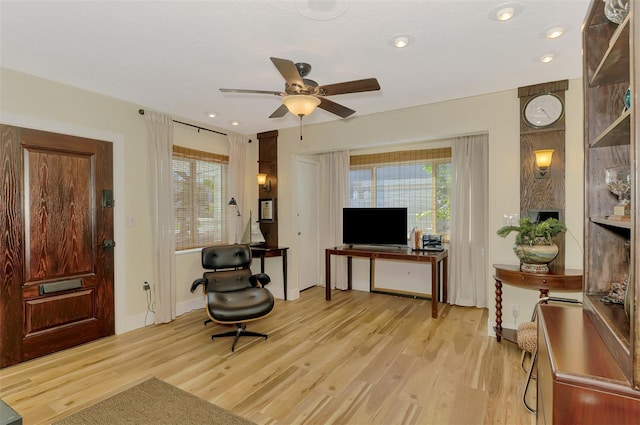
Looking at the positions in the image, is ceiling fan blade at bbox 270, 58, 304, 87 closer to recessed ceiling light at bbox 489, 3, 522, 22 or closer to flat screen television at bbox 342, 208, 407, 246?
recessed ceiling light at bbox 489, 3, 522, 22

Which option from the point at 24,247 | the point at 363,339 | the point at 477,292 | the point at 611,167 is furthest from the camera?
the point at 477,292

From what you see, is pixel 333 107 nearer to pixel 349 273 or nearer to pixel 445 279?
pixel 445 279

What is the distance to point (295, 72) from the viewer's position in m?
2.16

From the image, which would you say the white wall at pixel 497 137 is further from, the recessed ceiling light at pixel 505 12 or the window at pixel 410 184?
the recessed ceiling light at pixel 505 12

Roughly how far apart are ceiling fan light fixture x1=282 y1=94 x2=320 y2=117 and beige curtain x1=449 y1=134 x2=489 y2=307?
279cm

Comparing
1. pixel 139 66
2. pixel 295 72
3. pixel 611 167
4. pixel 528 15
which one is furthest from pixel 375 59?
pixel 139 66

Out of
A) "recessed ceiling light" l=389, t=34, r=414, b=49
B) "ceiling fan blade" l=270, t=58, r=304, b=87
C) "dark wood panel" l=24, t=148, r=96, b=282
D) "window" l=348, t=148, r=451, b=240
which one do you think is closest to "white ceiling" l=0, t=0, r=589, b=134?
"recessed ceiling light" l=389, t=34, r=414, b=49

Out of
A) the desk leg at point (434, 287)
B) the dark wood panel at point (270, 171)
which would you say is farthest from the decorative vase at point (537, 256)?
the dark wood panel at point (270, 171)

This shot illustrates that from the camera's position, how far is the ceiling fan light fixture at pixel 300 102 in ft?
7.95

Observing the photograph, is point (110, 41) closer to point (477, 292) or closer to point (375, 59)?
point (375, 59)

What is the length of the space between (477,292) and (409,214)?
143cm

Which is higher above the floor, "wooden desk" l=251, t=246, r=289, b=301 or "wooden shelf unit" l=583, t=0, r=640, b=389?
"wooden shelf unit" l=583, t=0, r=640, b=389

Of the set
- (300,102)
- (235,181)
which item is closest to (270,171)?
(235,181)

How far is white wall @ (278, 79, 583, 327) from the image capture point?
321 centimetres
